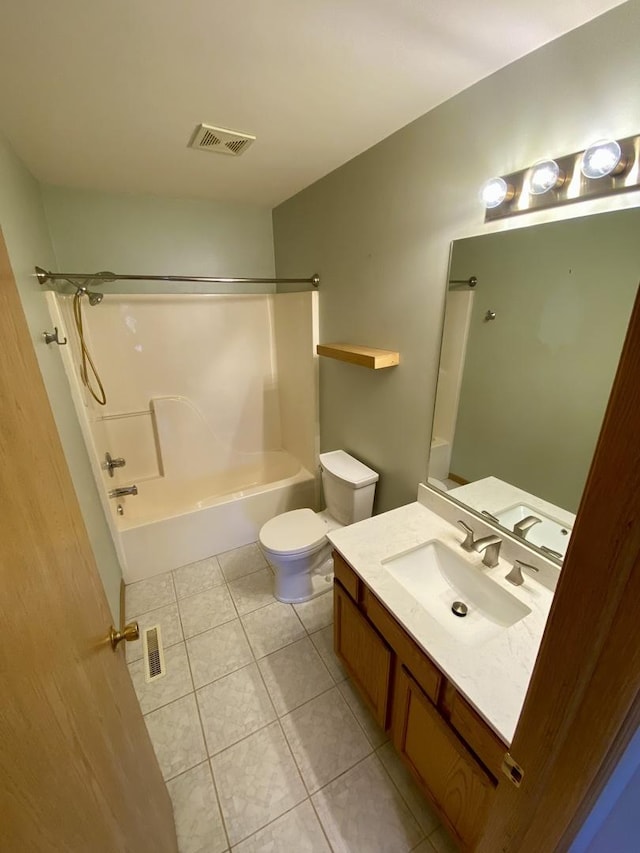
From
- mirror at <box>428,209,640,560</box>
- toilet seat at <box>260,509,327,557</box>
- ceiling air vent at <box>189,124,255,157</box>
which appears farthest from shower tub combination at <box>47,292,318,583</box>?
mirror at <box>428,209,640,560</box>

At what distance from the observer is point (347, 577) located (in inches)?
53.2

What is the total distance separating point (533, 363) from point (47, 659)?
143 cm

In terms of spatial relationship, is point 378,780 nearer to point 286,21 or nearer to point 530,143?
point 530,143

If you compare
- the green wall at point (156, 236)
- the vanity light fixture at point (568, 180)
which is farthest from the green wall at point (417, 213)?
the green wall at point (156, 236)

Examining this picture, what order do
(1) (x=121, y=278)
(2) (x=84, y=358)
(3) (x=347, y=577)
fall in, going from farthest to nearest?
(2) (x=84, y=358) < (1) (x=121, y=278) < (3) (x=347, y=577)

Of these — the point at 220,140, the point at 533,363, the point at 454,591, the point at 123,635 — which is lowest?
the point at 454,591

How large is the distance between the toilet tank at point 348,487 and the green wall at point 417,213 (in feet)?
0.27

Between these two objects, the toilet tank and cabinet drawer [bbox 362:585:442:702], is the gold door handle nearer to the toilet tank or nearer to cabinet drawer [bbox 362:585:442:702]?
cabinet drawer [bbox 362:585:442:702]

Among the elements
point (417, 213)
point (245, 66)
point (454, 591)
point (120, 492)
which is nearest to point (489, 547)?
point (454, 591)

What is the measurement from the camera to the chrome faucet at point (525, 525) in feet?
4.05

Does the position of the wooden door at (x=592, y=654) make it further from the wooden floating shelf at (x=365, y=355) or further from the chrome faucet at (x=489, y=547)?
the wooden floating shelf at (x=365, y=355)

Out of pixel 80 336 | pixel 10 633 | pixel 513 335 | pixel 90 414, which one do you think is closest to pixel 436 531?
pixel 513 335

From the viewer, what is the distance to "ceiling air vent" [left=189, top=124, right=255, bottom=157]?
4.59ft

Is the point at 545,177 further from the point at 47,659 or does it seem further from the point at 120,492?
the point at 120,492
